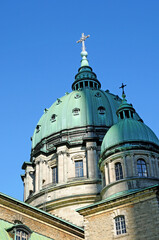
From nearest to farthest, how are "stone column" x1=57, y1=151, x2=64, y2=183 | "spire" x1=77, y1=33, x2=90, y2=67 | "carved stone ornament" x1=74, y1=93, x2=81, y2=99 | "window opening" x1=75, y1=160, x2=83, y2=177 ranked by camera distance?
"stone column" x1=57, y1=151, x2=64, y2=183
"window opening" x1=75, y1=160, x2=83, y2=177
"carved stone ornament" x1=74, y1=93, x2=81, y2=99
"spire" x1=77, y1=33, x2=90, y2=67

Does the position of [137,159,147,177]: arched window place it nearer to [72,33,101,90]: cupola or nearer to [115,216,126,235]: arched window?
[115,216,126,235]: arched window

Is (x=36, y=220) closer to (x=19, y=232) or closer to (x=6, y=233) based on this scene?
(x=19, y=232)

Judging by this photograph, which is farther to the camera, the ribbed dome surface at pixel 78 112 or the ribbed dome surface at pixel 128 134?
the ribbed dome surface at pixel 78 112

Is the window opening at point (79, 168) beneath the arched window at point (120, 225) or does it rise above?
above

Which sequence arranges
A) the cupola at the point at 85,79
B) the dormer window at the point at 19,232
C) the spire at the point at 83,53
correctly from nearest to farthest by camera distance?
1. the dormer window at the point at 19,232
2. the cupola at the point at 85,79
3. the spire at the point at 83,53

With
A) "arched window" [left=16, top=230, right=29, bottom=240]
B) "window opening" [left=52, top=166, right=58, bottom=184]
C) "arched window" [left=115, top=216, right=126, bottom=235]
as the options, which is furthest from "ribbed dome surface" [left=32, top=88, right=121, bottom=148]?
"arched window" [left=16, top=230, right=29, bottom=240]

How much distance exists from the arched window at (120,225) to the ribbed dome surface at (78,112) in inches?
773

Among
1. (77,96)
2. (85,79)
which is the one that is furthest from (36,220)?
(85,79)

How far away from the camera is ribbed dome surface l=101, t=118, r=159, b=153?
34.3 m

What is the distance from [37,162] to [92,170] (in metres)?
7.09

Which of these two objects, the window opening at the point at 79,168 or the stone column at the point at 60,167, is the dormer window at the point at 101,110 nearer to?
the window opening at the point at 79,168

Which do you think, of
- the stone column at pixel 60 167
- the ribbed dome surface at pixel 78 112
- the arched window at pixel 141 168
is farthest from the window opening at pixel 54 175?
the arched window at pixel 141 168

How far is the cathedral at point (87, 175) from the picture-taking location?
28.5 metres

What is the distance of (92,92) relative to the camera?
5169cm
